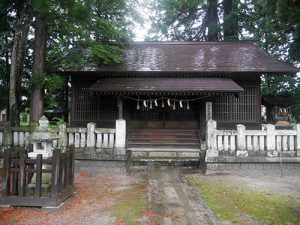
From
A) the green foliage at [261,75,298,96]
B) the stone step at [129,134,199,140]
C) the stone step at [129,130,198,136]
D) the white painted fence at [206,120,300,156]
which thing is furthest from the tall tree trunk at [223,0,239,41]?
the white painted fence at [206,120,300,156]

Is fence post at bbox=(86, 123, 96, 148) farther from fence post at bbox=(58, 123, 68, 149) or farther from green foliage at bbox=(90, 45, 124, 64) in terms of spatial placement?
green foliage at bbox=(90, 45, 124, 64)

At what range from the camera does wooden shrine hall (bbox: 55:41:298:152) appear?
48.0ft

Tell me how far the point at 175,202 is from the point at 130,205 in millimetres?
1161

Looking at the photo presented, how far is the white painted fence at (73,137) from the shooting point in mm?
11219

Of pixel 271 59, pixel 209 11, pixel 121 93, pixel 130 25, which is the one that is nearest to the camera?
pixel 121 93

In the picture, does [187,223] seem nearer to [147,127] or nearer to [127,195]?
[127,195]

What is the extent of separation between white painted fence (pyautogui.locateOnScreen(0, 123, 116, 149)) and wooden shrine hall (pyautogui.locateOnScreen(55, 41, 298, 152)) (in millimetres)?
3313

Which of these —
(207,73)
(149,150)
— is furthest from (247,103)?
(149,150)

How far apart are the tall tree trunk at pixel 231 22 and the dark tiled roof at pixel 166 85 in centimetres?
1244

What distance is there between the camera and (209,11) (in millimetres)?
27344

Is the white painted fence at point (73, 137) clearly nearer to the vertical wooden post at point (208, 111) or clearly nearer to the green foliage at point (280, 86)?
the vertical wooden post at point (208, 111)

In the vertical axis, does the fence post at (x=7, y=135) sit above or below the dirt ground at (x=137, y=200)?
above

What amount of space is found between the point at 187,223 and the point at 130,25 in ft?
38.1

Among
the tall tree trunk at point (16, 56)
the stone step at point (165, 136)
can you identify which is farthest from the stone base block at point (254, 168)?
the tall tree trunk at point (16, 56)
